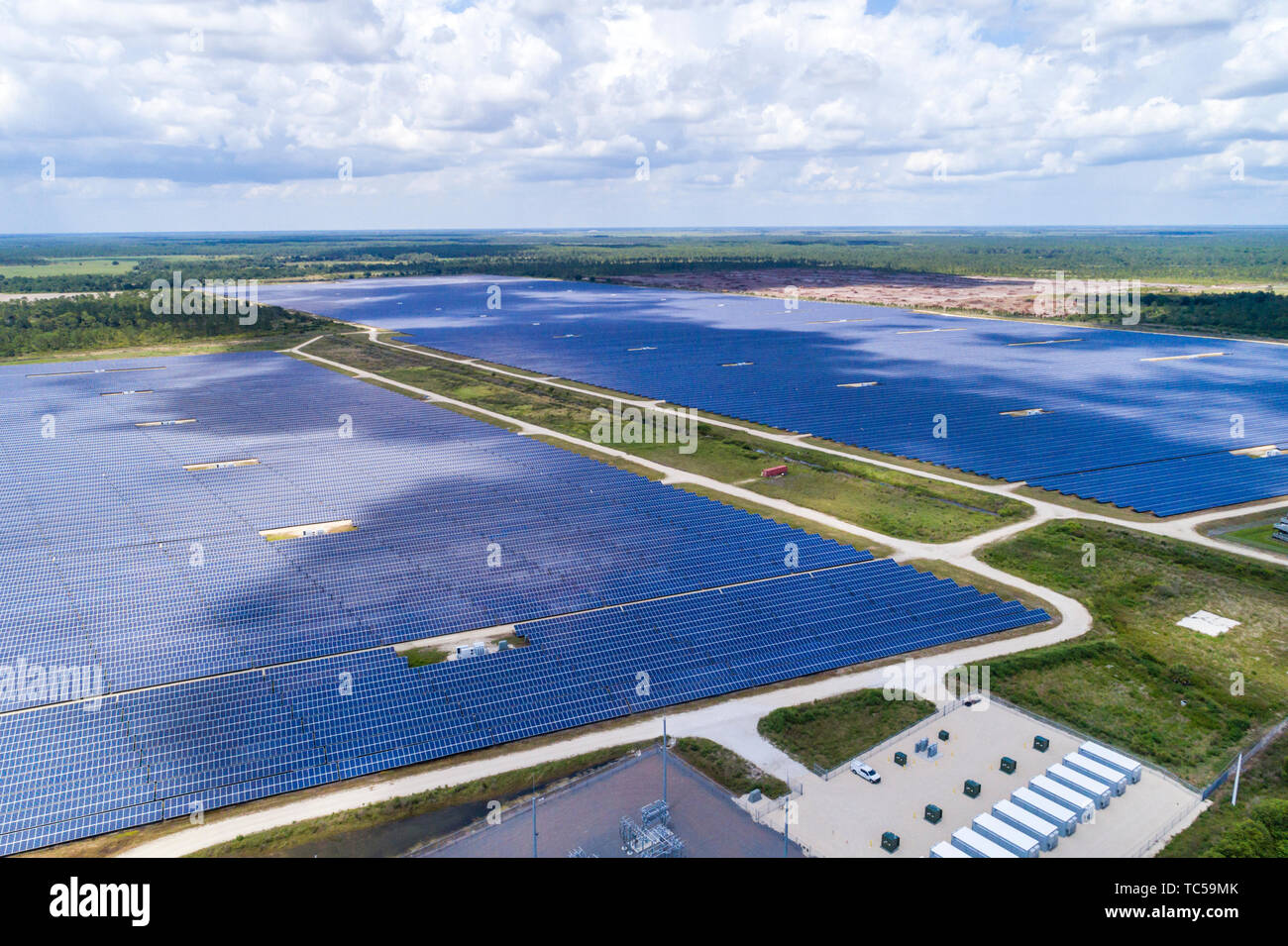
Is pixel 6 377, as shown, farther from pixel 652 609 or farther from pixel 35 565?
pixel 652 609

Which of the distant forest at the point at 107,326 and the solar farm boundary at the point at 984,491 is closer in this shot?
the solar farm boundary at the point at 984,491

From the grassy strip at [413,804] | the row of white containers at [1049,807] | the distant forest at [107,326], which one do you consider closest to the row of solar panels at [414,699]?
the grassy strip at [413,804]

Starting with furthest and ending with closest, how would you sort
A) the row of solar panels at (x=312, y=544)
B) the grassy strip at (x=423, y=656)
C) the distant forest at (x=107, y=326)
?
the distant forest at (x=107, y=326), the row of solar panels at (x=312, y=544), the grassy strip at (x=423, y=656)

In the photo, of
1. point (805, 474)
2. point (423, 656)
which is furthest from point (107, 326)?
point (423, 656)

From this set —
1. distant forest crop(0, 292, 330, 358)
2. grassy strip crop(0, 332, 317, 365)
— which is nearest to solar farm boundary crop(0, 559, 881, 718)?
grassy strip crop(0, 332, 317, 365)

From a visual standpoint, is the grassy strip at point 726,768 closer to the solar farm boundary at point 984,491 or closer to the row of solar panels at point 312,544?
the row of solar panels at point 312,544
